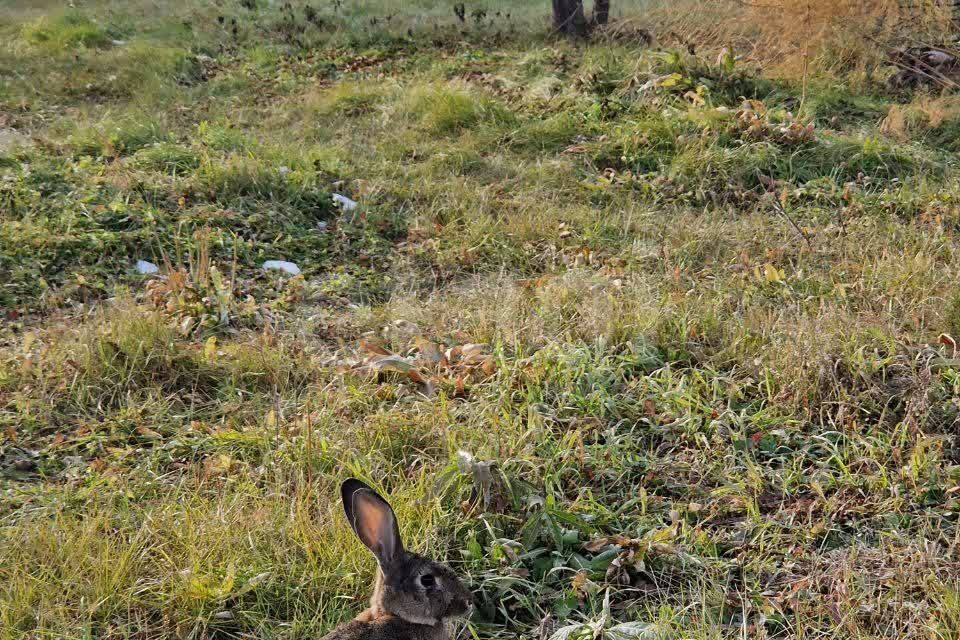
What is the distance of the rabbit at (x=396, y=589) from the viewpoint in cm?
235

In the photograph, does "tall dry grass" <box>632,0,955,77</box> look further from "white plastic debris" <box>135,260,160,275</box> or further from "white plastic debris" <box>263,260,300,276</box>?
"white plastic debris" <box>135,260,160,275</box>

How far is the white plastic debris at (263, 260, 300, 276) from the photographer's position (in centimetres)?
542

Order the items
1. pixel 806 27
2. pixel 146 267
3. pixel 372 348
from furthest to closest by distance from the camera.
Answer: pixel 806 27, pixel 146 267, pixel 372 348

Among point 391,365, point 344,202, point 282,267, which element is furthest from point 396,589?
point 344,202

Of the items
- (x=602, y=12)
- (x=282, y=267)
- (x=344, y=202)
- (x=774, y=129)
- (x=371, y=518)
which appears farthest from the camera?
(x=602, y=12)

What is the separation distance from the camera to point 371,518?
7.73ft

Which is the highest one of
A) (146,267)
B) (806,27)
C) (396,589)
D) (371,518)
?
(806,27)

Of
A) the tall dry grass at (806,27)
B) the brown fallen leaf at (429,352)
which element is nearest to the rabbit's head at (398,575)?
the brown fallen leaf at (429,352)

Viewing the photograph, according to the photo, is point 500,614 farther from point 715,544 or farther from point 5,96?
point 5,96

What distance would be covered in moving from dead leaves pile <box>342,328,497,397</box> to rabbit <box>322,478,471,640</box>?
1413 mm

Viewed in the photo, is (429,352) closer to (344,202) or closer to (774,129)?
(344,202)

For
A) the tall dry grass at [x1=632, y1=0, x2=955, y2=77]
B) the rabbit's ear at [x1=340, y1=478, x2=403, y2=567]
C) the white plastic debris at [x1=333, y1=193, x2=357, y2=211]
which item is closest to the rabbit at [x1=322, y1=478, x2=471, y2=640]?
the rabbit's ear at [x1=340, y1=478, x2=403, y2=567]

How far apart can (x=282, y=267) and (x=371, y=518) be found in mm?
3353

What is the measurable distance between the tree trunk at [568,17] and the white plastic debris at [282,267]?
580cm
